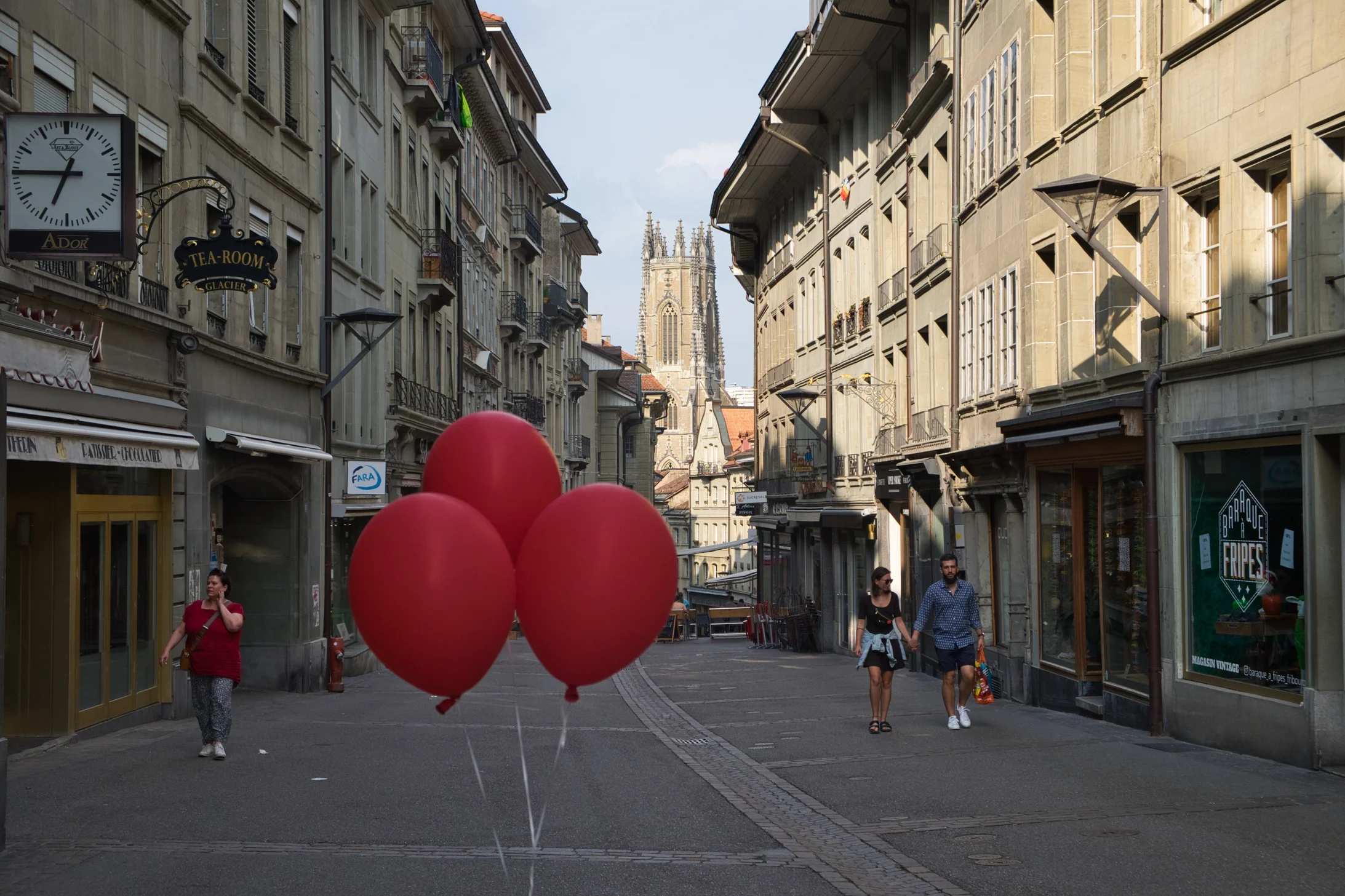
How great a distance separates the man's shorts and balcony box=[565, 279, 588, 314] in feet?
172

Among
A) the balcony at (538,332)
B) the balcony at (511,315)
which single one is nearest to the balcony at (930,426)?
the balcony at (511,315)

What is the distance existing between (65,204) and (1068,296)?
36.4 ft

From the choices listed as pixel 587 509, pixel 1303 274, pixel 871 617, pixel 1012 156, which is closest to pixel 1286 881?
pixel 587 509

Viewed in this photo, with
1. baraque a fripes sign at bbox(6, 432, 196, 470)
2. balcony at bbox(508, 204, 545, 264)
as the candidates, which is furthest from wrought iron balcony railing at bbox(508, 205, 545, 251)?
baraque a fripes sign at bbox(6, 432, 196, 470)

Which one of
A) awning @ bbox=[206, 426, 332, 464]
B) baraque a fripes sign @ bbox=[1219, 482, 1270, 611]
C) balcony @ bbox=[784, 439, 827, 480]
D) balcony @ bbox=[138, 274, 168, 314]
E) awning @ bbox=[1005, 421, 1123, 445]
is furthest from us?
balcony @ bbox=[784, 439, 827, 480]

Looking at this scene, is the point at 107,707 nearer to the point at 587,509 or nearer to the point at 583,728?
the point at 583,728

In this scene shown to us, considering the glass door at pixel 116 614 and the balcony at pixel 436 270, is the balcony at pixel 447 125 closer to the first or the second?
the balcony at pixel 436 270

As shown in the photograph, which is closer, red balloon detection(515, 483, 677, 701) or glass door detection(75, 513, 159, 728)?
red balloon detection(515, 483, 677, 701)

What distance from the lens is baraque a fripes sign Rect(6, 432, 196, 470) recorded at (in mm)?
12117

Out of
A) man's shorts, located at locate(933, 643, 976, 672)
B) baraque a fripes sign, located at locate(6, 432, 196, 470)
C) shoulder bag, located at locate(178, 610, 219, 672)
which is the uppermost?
baraque a fripes sign, located at locate(6, 432, 196, 470)

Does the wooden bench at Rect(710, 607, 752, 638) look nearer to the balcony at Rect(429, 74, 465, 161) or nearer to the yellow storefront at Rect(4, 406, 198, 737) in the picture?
the balcony at Rect(429, 74, 465, 161)

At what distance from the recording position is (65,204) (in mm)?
11922

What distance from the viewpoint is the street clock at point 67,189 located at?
11.8 metres

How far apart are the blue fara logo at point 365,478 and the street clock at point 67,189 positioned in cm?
1417
